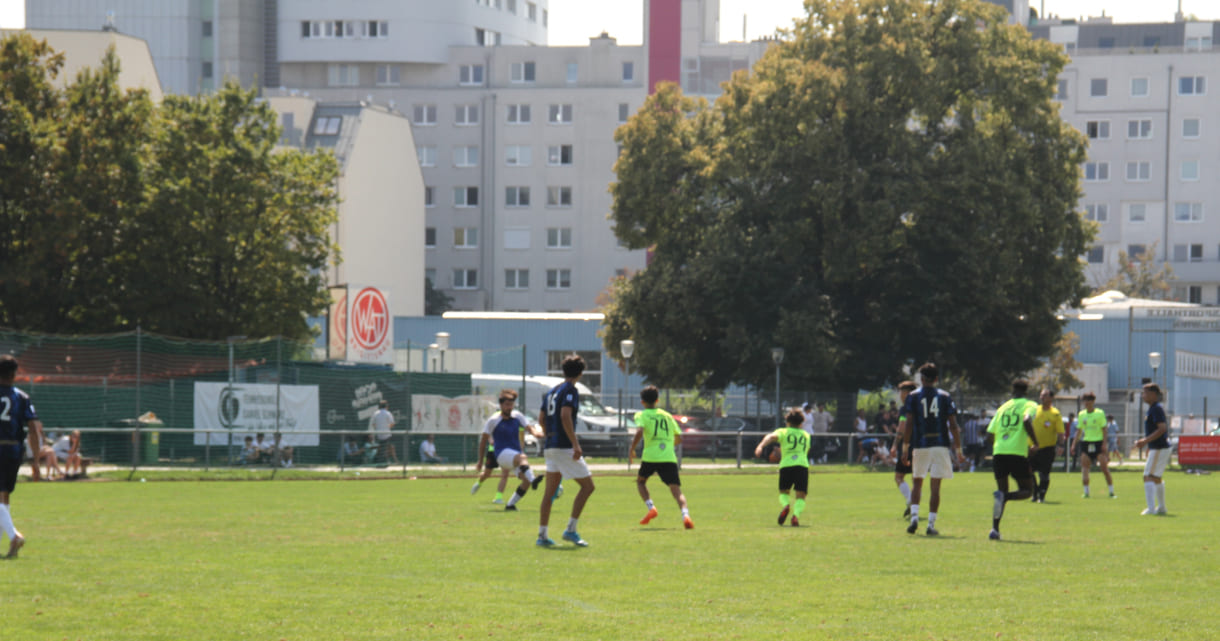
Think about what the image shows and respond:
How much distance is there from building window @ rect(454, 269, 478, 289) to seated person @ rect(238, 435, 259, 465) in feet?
227

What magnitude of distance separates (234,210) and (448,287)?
58.4 m

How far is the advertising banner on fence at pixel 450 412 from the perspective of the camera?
37625 millimetres

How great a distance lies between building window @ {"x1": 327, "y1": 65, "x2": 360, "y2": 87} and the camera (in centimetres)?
10238

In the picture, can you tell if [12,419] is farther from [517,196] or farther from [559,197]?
[517,196]

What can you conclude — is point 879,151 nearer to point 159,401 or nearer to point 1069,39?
point 159,401

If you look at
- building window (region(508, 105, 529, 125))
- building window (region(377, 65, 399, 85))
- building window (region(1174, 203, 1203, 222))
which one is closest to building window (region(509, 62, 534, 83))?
building window (region(508, 105, 529, 125))

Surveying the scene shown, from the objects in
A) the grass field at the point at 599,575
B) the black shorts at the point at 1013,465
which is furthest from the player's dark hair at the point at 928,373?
the grass field at the point at 599,575

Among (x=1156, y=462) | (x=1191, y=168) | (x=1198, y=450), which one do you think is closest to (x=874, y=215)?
(x=1198, y=450)

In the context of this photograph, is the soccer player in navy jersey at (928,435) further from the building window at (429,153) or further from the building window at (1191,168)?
the building window at (1191,168)

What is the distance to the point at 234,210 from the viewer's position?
44.4m

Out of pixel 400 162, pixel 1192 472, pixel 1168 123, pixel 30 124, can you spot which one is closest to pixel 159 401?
pixel 30 124

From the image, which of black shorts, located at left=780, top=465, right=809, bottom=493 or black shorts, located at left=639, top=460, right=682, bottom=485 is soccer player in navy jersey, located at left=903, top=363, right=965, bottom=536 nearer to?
black shorts, located at left=780, top=465, right=809, bottom=493

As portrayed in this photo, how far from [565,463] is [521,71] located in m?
90.6

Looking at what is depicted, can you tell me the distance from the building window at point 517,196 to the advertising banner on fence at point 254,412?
66.7 metres
